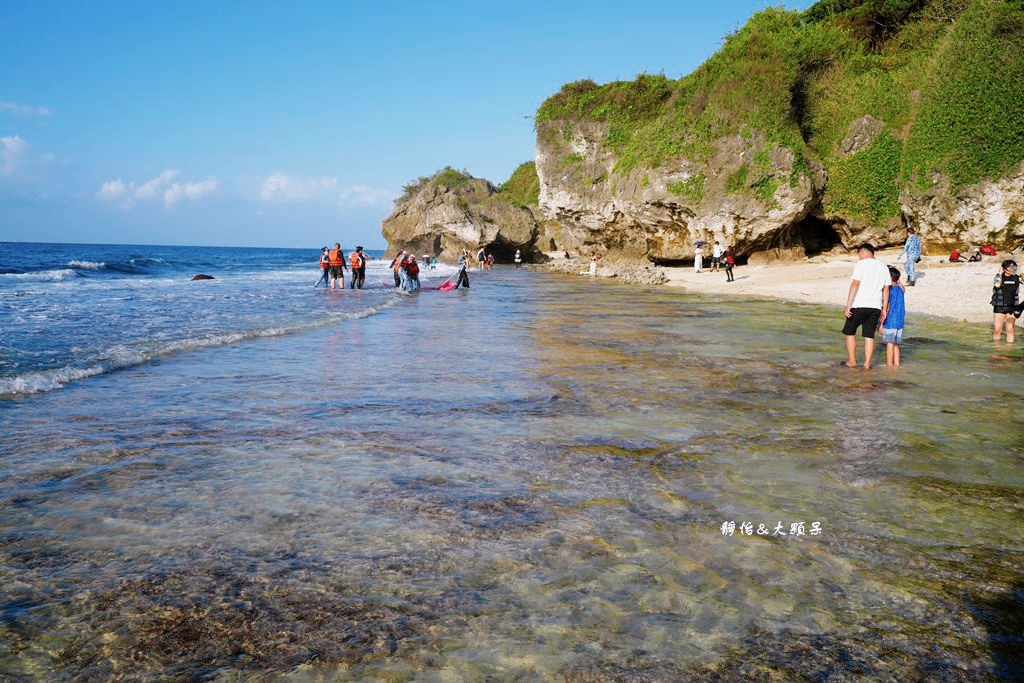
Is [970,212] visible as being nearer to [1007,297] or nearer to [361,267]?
[1007,297]

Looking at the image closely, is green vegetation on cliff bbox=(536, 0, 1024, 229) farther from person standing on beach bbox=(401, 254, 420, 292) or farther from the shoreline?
person standing on beach bbox=(401, 254, 420, 292)

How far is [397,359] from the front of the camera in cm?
1009

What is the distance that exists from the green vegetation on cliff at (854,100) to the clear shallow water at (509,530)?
77.4 feet

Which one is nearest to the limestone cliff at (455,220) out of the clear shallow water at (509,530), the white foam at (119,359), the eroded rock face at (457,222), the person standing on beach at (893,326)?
the eroded rock face at (457,222)

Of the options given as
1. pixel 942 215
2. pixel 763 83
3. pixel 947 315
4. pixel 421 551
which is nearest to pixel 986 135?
pixel 942 215

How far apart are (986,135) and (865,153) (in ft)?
15.4

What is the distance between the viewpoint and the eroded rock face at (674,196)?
30.1 metres

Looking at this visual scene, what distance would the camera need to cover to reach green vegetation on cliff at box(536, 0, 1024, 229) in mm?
25750

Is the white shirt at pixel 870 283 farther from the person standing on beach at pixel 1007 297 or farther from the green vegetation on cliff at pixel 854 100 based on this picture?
the green vegetation on cliff at pixel 854 100

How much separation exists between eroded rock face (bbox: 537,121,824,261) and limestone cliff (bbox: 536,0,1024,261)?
0.09 meters

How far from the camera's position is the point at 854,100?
3091 cm

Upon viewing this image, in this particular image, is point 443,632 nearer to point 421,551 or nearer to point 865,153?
point 421,551

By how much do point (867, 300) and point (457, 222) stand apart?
50105 millimetres

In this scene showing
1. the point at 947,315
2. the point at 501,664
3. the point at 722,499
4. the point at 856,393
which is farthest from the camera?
the point at 947,315
